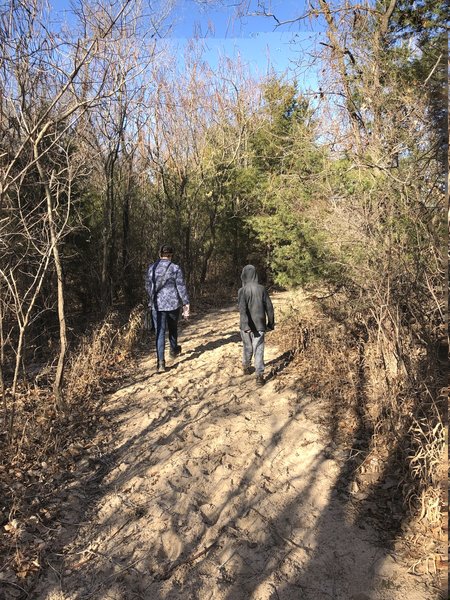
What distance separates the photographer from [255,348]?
6.36m

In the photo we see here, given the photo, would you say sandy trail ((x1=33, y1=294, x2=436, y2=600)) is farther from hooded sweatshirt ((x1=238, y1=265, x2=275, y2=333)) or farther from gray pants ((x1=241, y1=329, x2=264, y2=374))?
hooded sweatshirt ((x1=238, y1=265, x2=275, y2=333))

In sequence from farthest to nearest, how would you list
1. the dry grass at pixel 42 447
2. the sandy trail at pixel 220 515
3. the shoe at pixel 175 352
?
1. the shoe at pixel 175 352
2. the dry grass at pixel 42 447
3. the sandy trail at pixel 220 515

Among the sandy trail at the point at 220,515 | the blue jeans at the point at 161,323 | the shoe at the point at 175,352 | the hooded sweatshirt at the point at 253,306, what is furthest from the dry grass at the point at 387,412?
the blue jeans at the point at 161,323

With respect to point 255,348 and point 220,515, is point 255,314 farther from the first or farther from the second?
point 220,515

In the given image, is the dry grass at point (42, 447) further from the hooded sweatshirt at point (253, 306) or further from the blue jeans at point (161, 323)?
the hooded sweatshirt at point (253, 306)

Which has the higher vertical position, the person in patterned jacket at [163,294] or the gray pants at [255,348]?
the person in patterned jacket at [163,294]

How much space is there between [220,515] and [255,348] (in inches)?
110

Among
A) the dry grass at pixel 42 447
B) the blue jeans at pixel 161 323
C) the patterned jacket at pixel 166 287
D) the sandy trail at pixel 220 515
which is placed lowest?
the sandy trail at pixel 220 515

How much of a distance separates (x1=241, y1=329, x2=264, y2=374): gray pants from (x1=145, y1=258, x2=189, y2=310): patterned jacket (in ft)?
3.94

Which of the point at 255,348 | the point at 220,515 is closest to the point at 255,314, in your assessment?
the point at 255,348

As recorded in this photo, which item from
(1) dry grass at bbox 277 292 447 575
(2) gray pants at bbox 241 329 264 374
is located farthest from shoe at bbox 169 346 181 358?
(1) dry grass at bbox 277 292 447 575

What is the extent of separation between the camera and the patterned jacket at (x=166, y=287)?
23.2 feet

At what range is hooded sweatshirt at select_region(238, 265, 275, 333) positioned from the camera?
249 inches

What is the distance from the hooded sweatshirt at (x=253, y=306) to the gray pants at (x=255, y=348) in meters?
0.11
